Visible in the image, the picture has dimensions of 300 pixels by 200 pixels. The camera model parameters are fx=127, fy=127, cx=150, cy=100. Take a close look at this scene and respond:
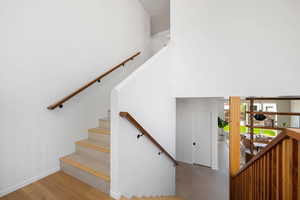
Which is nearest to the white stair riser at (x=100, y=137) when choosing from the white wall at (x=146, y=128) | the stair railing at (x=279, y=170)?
the white wall at (x=146, y=128)

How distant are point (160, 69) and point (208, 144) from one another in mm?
3196

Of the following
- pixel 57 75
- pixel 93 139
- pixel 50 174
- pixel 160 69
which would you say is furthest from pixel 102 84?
pixel 50 174

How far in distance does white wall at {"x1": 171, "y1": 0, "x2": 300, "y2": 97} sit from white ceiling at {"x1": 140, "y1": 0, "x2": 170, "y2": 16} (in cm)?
145

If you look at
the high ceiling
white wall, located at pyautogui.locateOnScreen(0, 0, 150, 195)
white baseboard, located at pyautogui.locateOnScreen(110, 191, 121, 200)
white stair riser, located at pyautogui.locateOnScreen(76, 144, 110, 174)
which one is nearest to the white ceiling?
the high ceiling

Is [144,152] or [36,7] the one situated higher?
[36,7]

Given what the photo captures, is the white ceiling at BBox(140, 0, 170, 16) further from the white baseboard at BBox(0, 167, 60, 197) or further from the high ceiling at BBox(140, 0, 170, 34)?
the white baseboard at BBox(0, 167, 60, 197)

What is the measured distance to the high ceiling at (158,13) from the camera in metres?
3.66

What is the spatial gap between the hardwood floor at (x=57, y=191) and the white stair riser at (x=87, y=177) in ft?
0.13

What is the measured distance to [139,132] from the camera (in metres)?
1.62

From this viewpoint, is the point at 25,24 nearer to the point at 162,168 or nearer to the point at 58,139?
the point at 58,139

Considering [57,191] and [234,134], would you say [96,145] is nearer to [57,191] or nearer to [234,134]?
[57,191]

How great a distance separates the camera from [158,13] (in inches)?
159

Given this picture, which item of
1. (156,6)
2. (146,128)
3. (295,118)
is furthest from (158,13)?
(295,118)

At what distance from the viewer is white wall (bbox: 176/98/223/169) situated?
3980 millimetres
